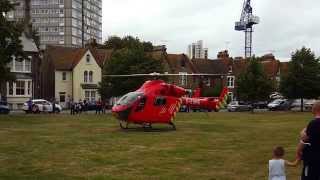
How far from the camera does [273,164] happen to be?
11008mm

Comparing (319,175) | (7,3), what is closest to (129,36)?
(7,3)

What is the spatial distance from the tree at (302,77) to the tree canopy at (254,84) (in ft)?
7.45

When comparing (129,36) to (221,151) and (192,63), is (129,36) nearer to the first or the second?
(192,63)

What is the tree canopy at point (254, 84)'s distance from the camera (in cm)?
7794

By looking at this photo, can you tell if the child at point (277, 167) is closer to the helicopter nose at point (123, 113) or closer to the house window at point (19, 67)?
the helicopter nose at point (123, 113)

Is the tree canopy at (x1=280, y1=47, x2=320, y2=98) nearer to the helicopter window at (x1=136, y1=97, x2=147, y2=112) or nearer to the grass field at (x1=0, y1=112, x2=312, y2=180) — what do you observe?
the helicopter window at (x1=136, y1=97, x2=147, y2=112)

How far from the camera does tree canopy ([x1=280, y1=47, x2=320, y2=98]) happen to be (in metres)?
78.4

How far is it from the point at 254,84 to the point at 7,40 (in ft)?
121

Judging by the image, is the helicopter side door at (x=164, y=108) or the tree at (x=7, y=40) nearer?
the helicopter side door at (x=164, y=108)

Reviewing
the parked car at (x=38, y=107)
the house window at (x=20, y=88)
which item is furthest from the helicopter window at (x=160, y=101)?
the house window at (x=20, y=88)

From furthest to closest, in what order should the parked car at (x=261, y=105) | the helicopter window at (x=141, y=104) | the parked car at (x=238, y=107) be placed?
the parked car at (x=261, y=105)
the parked car at (x=238, y=107)
the helicopter window at (x=141, y=104)

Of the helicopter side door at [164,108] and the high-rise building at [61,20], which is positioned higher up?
the high-rise building at [61,20]

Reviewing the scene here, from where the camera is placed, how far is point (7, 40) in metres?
50.2

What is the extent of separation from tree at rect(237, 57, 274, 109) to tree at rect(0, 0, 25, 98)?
1393 inches
